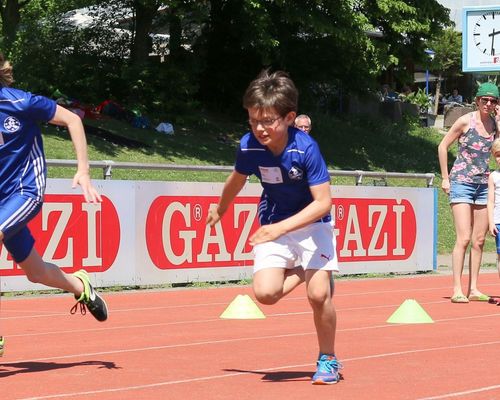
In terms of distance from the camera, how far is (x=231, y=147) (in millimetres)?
31141

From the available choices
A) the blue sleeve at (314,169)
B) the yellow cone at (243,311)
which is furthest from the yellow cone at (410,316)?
the blue sleeve at (314,169)

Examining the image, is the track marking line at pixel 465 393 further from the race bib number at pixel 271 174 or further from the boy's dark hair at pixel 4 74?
the boy's dark hair at pixel 4 74

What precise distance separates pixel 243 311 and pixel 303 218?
4.54 meters

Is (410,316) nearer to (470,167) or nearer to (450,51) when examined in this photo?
(470,167)

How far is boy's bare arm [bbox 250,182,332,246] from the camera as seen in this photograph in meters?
6.36

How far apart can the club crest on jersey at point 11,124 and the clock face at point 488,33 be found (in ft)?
68.3

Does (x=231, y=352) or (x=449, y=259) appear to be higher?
(x=231, y=352)

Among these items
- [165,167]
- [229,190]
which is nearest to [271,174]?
[229,190]

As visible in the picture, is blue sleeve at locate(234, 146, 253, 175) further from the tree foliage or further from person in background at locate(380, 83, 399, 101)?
person in background at locate(380, 83, 399, 101)

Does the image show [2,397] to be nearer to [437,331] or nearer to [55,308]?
[437,331]

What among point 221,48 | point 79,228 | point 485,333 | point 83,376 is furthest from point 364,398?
point 221,48

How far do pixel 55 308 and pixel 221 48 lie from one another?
23789 mm

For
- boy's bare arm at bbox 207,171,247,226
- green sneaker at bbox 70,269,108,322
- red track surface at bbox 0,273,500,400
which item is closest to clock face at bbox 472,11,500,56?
red track surface at bbox 0,273,500,400

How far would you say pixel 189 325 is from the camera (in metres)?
10.5
